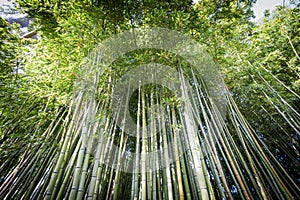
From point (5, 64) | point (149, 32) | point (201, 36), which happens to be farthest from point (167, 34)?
point (5, 64)

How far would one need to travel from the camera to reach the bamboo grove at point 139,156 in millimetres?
1630

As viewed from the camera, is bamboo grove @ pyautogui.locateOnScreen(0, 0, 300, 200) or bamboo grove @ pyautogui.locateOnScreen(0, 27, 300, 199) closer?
bamboo grove @ pyautogui.locateOnScreen(0, 27, 300, 199)

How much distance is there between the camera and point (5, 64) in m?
1.79

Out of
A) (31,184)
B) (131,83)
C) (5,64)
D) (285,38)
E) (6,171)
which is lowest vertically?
(31,184)

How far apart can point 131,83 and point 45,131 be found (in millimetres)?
1585

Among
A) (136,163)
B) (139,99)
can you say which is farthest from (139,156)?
(139,99)

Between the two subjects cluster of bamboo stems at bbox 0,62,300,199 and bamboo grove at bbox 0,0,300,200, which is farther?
bamboo grove at bbox 0,0,300,200

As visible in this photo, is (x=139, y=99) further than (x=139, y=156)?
Answer: Yes

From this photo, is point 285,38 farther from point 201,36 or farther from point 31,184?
point 31,184

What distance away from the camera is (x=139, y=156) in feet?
7.30

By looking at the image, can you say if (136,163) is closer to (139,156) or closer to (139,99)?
(139,156)

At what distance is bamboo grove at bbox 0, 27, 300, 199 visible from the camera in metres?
1.63

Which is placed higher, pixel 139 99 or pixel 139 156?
pixel 139 99

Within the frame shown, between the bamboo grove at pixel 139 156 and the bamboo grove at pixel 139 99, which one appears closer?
the bamboo grove at pixel 139 156
